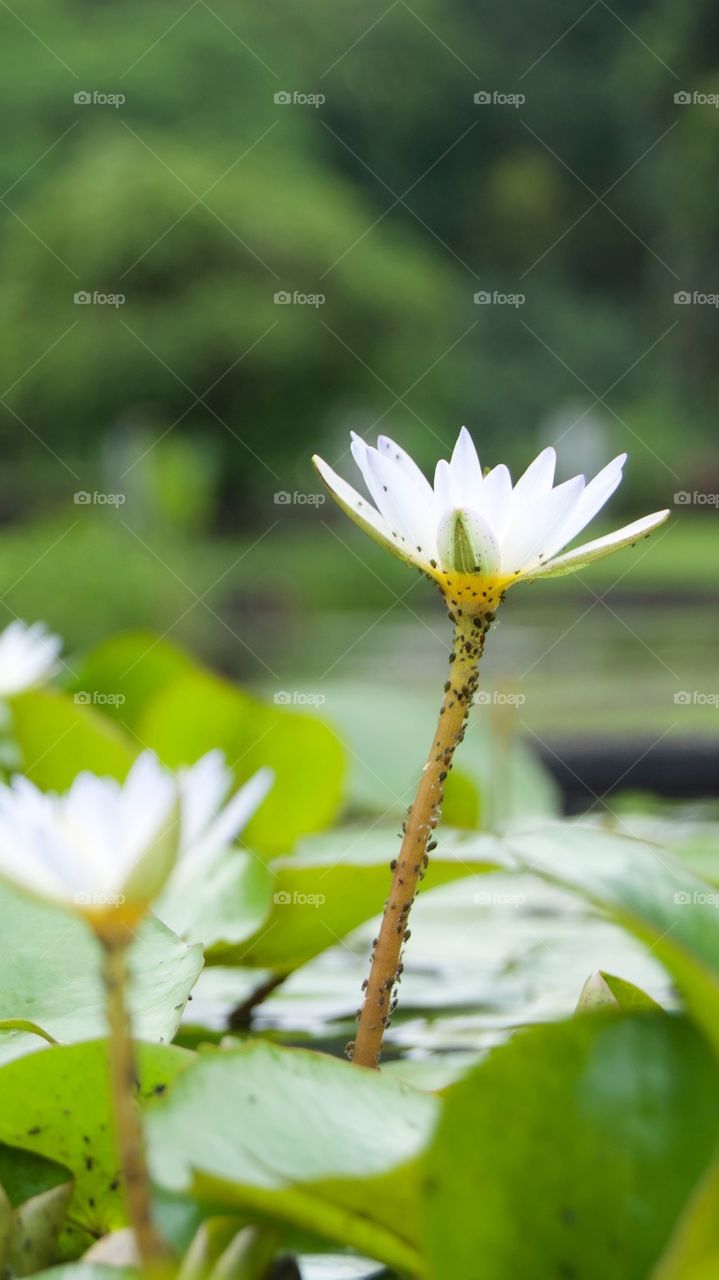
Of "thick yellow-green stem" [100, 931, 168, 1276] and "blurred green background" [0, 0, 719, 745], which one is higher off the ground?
"blurred green background" [0, 0, 719, 745]
